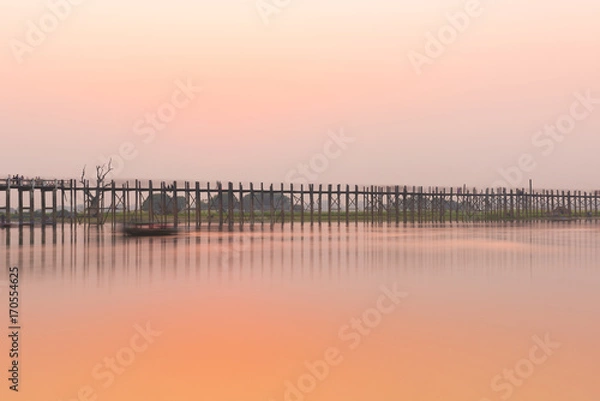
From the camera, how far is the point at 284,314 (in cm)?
1350

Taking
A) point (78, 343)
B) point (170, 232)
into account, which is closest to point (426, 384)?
point (78, 343)

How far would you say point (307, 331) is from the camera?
11.8 metres

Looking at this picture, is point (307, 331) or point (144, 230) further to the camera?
point (144, 230)

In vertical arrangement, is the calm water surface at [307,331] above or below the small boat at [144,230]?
below

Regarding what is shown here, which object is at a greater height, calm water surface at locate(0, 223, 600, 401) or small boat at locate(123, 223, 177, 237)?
small boat at locate(123, 223, 177, 237)

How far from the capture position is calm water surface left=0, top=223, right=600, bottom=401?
8.73m

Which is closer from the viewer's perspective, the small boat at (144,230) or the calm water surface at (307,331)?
the calm water surface at (307,331)

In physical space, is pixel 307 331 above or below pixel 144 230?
below

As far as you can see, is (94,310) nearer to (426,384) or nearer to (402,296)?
(402,296)

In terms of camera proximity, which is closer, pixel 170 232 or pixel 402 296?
pixel 402 296

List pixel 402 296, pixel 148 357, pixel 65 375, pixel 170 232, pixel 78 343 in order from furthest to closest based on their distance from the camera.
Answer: pixel 170 232 < pixel 402 296 < pixel 78 343 < pixel 148 357 < pixel 65 375

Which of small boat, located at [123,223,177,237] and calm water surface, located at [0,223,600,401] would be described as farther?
small boat, located at [123,223,177,237]

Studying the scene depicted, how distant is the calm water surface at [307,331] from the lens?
28.7 ft

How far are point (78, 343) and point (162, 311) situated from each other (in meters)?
2.86
